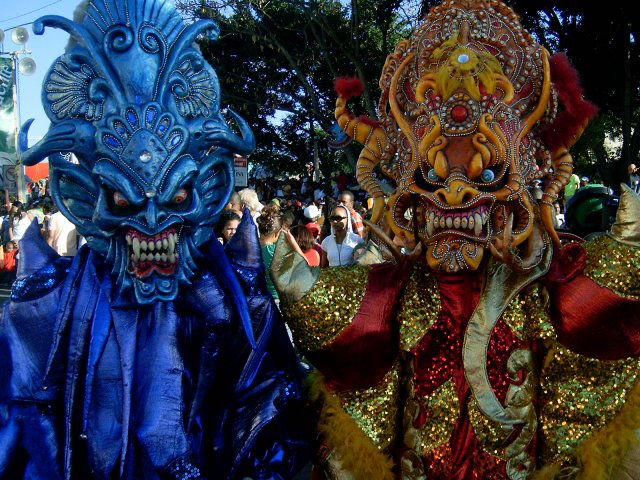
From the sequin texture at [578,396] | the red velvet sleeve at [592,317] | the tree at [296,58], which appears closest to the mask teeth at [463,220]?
the red velvet sleeve at [592,317]

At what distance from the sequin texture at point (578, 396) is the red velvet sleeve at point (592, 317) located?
0.14 feet

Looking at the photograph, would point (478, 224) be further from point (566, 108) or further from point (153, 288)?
point (153, 288)

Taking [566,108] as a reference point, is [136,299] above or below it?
below

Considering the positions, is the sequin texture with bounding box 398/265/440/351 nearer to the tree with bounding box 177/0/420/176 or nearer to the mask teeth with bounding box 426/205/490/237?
the mask teeth with bounding box 426/205/490/237

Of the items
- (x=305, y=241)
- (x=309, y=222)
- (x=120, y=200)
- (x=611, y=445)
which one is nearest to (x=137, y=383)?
(x=120, y=200)

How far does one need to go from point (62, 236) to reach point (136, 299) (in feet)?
18.3

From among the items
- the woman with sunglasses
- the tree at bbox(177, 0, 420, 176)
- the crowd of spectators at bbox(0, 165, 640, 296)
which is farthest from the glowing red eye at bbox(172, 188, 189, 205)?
the tree at bbox(177, 0, 420, 176)

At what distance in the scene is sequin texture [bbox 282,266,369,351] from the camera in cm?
271

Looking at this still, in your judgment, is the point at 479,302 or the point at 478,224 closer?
the point at 478,224

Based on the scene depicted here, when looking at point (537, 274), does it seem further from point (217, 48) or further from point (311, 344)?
point (217, 48)

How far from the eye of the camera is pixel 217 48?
21.1m

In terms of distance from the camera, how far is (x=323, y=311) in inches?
107

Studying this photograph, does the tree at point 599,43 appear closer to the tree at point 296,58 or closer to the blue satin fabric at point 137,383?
the tree at point 296,58

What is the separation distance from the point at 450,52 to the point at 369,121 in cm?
46
